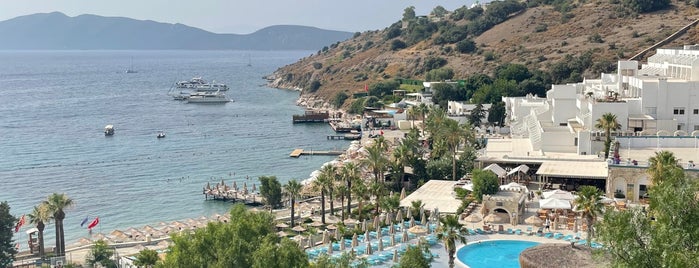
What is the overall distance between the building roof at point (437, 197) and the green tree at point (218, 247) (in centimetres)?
2201

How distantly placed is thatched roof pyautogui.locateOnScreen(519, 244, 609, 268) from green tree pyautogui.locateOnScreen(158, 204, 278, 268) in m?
12.6

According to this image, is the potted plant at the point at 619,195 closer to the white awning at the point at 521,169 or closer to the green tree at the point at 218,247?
the white awning at the point at 521,169

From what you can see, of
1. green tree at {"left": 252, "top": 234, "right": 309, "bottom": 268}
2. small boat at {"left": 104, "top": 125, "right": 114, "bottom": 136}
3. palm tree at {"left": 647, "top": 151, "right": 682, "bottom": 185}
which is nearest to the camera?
green tree at {"left": 252, "top": 234, "right": 309, "bottom": 268}

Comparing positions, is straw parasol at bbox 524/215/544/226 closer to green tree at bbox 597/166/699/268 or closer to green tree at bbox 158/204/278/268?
green tree at bbox 158/204/278/268

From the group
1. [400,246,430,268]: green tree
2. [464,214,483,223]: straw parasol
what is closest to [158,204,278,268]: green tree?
[400,246,430,268]: green tree

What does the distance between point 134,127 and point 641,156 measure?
79994mm

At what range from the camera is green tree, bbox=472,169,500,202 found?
46344 mm

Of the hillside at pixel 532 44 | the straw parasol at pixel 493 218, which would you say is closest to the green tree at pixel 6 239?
the straw parasol at pixel 493 218

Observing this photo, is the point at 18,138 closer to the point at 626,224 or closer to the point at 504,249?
the point at 504,249

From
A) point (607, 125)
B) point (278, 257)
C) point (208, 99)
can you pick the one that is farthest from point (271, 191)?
point (208, 99)

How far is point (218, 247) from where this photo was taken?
26141mm

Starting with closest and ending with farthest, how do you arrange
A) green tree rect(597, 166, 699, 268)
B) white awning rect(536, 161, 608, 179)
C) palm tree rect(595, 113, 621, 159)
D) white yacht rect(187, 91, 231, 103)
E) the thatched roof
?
Result: green tree rect(597, 166, 699, 268), the thatched roof, white awning rect(536, 161, 608, 179), palm tree rect(595, 113, 621, 159), white yacht rect(187, 91, 231, 103)

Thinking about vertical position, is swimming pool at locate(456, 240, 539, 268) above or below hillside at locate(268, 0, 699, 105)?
below

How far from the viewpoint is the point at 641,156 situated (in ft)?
165
